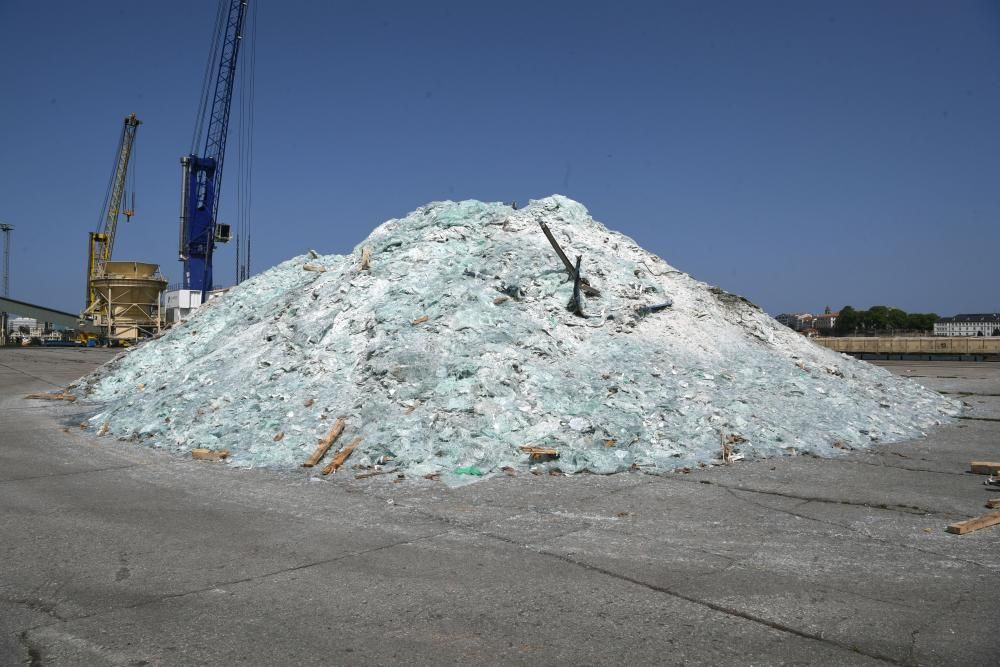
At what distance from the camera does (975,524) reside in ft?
17.8

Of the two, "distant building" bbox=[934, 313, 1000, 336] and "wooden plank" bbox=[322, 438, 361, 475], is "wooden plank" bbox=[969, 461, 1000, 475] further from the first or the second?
"distant building" bbox=[934, 313, 1000, 336]

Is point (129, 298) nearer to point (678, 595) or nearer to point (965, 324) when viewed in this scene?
point (678, 595)

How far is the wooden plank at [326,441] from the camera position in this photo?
25.4 feet

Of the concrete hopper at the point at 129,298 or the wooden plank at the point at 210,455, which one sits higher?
the concrete hopper at the point at 129,298

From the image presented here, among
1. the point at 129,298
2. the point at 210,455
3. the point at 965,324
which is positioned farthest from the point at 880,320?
the point at 210,455

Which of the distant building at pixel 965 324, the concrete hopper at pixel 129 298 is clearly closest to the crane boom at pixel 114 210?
the concrete hopper at pixel 129 298

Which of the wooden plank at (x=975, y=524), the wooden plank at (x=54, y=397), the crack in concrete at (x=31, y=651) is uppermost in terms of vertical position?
the wooden plank at (x=54, y=397)

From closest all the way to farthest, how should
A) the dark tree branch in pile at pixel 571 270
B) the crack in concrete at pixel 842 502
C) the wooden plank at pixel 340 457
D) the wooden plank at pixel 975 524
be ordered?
the wooden plank at pixel 975 524 → the crack in concrete at pixel 842 502 → the wooden plank at pixel 340 457 → the dark tree branch in pile at pixel 571 270

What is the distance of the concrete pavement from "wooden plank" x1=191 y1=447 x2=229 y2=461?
0.49m

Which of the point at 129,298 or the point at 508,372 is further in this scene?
the point at 129,298

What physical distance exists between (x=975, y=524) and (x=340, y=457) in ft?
19.8

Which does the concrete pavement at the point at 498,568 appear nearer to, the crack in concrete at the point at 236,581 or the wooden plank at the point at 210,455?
the crack in concrete at the point at 236,581

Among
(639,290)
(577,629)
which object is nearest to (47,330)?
(639,290)

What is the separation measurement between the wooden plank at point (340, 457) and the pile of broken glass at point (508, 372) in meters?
0.10
